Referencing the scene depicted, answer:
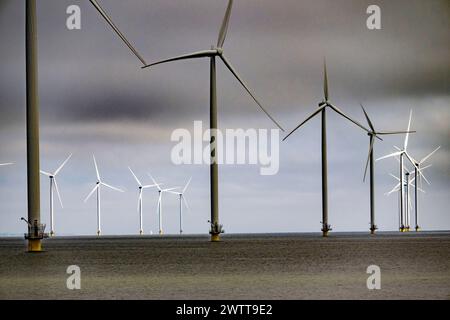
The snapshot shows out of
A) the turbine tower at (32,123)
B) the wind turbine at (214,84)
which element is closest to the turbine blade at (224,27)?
the wind turbine at (214,84)

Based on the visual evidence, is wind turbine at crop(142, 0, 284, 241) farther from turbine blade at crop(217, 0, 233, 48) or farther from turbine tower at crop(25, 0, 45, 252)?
turbine tower at crop(25, 0, 45, 252)

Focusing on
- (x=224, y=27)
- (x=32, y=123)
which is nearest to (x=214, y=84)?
(x=224, y=27)

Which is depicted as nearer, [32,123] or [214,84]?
[32,123]

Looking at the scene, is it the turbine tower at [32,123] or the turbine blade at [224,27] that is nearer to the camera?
the turbine tower at [32,123]

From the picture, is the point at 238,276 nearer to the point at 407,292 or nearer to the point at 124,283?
the point at 124,283

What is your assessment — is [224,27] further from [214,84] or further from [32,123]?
[32,123]

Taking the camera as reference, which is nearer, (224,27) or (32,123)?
(32,123)

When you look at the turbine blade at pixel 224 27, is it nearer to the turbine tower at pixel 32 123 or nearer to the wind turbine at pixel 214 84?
the wind turbine at pixel 214 84

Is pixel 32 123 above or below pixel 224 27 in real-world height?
below

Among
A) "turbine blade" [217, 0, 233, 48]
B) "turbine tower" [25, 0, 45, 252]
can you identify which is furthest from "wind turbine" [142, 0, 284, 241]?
"turbine tower" [25, 0, 45, 252]

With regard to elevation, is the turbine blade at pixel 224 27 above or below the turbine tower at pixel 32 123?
above
